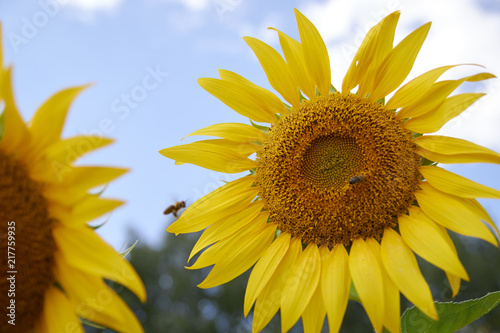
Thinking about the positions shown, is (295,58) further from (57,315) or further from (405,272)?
(57,315)

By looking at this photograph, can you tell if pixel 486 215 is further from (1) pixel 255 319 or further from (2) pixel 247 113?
(2) pixel 247 113

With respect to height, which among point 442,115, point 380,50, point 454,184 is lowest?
point 454,184

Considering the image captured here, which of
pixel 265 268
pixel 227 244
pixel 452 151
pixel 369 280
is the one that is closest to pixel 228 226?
pixel 227 244

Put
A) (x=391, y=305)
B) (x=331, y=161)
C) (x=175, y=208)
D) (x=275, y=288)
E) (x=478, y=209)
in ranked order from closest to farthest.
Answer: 1. (x=391, y=305)
2. (x=478, y=209)
3. (x=275, y=288)
4. (x=331, y=161)
5. (x=175, y=208)

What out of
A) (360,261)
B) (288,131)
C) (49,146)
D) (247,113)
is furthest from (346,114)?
(49,146)

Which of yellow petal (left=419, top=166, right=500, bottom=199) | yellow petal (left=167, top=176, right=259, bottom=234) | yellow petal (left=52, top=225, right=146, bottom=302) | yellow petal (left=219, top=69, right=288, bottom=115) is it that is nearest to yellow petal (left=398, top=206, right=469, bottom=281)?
yellow petal (left=419, top=166, right=500, bottom=199)

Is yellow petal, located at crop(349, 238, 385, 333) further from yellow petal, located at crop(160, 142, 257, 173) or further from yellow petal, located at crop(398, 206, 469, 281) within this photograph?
yellow petal, located at crop(160, 142, 257, 173)
